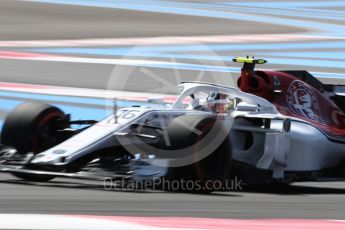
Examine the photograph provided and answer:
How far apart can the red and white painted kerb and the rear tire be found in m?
2.75

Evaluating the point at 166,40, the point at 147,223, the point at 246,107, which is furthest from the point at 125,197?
the point at 166,40

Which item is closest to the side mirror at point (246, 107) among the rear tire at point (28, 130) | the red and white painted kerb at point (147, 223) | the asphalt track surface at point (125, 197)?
the asphalt track surface at point (125, 197)

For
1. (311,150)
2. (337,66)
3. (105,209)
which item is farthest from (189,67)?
(105,209)

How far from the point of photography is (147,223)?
6.57 m

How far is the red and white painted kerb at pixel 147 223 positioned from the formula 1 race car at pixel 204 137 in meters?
1.76

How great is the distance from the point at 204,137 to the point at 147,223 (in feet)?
7.27

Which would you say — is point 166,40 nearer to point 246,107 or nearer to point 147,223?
point 246,107

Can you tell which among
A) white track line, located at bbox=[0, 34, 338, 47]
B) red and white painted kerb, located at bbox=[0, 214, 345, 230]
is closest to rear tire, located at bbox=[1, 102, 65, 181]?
red and white painted kerb, located at bbox=[0, 214, 345, 230]

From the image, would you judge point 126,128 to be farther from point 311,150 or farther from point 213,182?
point 311,150

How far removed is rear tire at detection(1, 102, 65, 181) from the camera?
948 cm

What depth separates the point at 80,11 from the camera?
94.4 ft

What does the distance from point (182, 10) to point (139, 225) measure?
23365 millimetres

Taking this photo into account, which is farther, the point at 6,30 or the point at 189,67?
the point at 6,30

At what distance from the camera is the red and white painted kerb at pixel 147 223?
6.34 m
